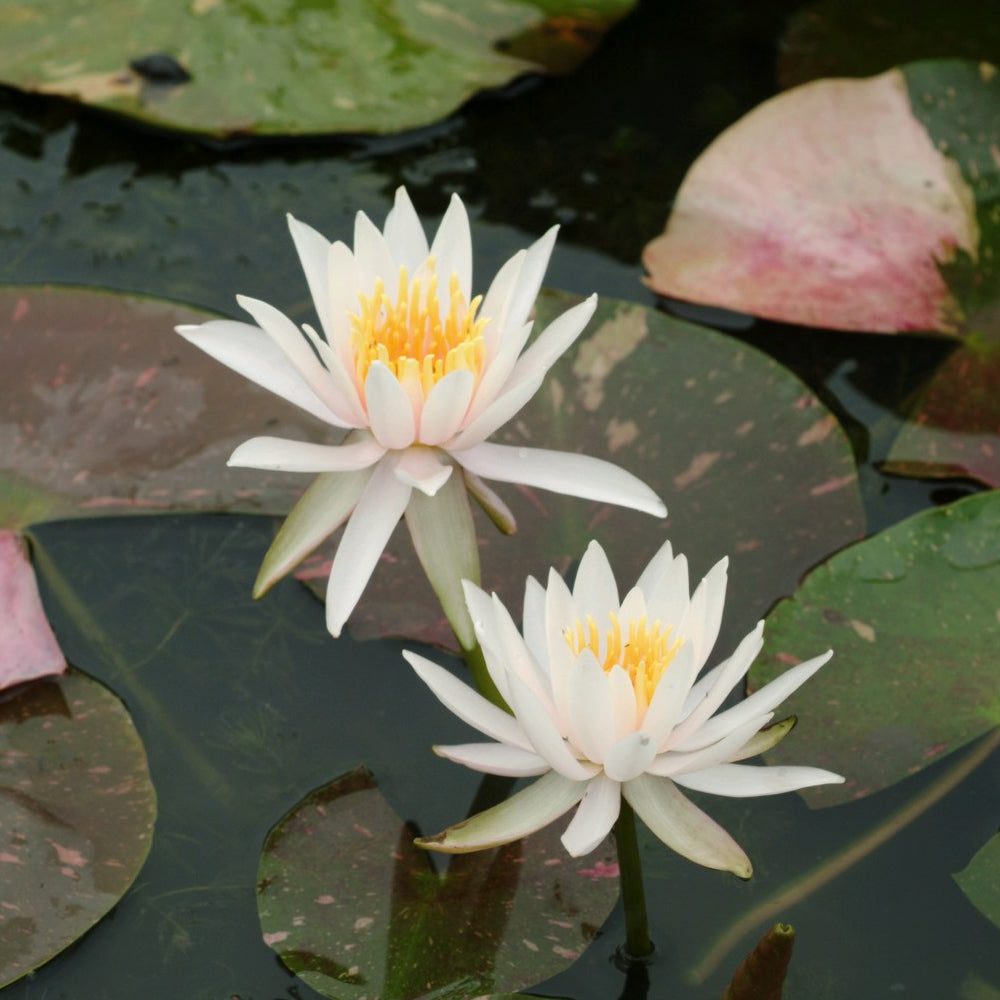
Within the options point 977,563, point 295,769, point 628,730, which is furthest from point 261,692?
point 977,563

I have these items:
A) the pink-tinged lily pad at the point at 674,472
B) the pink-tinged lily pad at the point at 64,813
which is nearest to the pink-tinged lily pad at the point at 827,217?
the pink-tinged lily pad at the point at 674,472

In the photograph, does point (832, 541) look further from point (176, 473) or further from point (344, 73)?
point (344, 73)

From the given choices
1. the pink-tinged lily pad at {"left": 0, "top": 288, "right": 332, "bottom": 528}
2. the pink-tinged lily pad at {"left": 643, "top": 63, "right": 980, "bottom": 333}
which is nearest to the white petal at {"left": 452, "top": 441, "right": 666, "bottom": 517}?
the pink-tinged lily pad at {"left": 0, "top": 288, "right": 332, "bottom": 528}

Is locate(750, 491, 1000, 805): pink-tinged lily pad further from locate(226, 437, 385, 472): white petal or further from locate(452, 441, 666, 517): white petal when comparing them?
locate(226, 437, 385, 472): white petal

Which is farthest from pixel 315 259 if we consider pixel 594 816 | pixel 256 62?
pixel 256 62

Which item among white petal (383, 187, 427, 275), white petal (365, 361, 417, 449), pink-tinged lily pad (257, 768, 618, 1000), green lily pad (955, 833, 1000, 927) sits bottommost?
pink-tinged lily pad (257, 768, 618, 1000)

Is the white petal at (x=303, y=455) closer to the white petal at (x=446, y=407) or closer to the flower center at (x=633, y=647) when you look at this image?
the white petal at (x=446, y=407)
